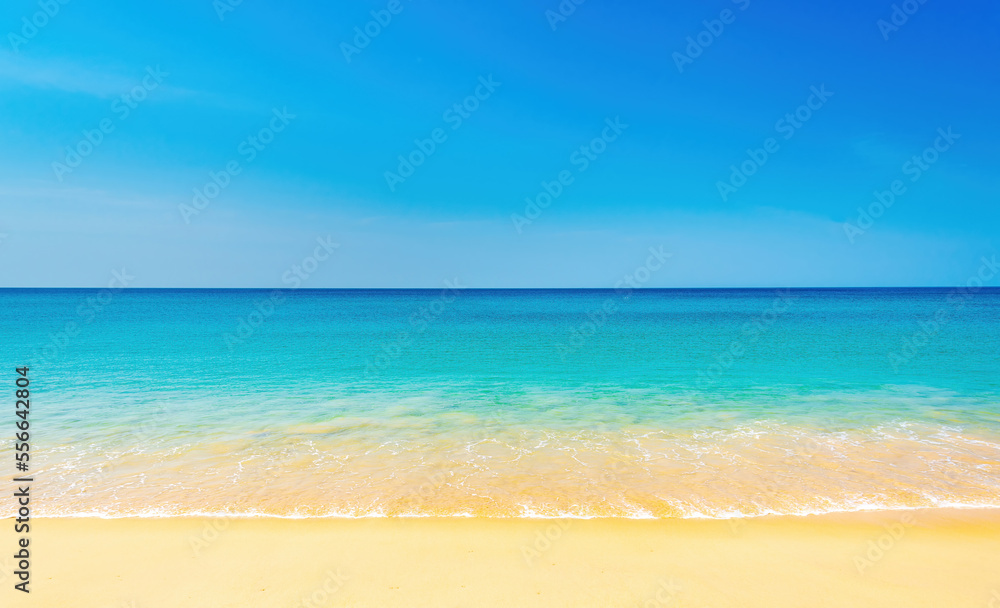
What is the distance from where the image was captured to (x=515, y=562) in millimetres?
6691

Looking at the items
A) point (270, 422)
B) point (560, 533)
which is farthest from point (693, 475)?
point (270, 422)

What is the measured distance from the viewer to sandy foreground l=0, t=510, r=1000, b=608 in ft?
19.6

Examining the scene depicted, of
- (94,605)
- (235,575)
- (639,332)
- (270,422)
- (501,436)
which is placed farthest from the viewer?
(639,332)

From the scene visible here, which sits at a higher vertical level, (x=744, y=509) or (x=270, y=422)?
(x=270, y=422)

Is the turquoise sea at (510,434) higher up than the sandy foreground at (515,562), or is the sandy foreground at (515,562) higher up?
the turquoise sea at (510,434)

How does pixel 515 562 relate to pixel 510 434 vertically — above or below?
below

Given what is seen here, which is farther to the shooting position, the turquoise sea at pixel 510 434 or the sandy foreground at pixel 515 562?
the turquoise sea at pixel 510 434

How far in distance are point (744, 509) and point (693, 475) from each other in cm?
139

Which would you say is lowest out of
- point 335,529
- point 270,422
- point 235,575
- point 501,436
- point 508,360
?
point 235,575

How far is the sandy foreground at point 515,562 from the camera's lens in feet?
19.6

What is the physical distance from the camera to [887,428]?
12.8 m

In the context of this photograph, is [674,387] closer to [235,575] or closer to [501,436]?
[501,436]

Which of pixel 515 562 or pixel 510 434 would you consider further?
pixel 510 434

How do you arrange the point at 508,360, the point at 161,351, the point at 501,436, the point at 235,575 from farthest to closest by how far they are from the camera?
1. the point at 161,351
2. the point at 508,360
3. the point at 501,436
4. the point at 235,575
